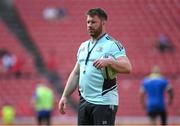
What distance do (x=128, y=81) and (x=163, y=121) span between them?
321 inches

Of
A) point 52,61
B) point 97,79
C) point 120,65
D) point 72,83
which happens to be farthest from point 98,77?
point 52,61

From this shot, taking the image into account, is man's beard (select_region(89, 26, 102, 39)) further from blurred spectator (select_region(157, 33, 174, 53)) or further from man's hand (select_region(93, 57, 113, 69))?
blurred spectator (select_region(157, 33, 174, 53))

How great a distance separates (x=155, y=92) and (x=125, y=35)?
920cm

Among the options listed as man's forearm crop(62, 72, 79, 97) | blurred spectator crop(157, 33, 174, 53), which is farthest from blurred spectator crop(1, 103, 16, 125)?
man's forearm crop(62, 72, 79, 97)

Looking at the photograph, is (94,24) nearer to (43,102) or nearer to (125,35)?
(43,102)

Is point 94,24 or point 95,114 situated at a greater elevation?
point 94,24

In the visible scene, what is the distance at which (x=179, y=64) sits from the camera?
71.7 feet

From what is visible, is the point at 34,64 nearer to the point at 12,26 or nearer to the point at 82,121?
the point at 12,26

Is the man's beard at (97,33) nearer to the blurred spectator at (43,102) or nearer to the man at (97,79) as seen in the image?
the man at (97,79)

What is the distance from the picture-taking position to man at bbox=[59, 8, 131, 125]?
240 inches

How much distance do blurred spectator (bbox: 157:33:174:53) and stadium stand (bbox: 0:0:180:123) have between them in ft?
0.50

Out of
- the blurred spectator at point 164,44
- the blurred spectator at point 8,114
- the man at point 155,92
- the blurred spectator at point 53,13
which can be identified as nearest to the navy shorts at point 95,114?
the man at point 155,92

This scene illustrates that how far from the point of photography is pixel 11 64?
22078 millimetres

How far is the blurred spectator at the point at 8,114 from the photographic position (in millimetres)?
20469
